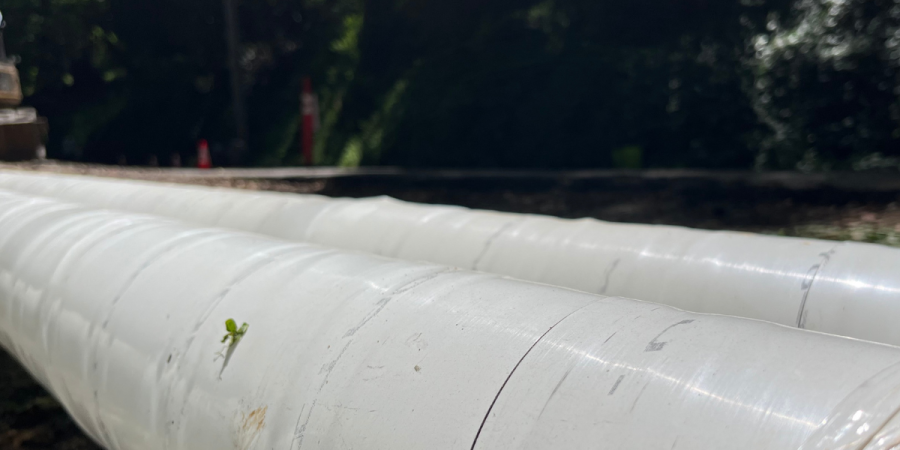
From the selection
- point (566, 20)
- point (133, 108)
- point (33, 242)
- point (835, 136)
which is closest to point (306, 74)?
point (133, 108)

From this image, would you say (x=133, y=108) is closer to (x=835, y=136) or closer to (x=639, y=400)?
(x=835, y=136)

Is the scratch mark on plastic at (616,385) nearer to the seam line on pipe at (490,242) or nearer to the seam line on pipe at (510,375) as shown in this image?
the seam line on pipe at (510,375)

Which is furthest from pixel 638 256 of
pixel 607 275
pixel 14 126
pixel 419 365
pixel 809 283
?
pixel 14 126

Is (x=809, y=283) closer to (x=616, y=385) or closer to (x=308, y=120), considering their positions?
(x=616, y=385)

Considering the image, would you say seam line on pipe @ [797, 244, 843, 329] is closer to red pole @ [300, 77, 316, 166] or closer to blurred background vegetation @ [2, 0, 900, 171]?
blurred background vegetation @ [2, 0, 900, 171]

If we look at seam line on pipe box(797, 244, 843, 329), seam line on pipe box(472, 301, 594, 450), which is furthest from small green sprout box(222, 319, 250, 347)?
seam line on pipe box(797, 244, 843, 329)

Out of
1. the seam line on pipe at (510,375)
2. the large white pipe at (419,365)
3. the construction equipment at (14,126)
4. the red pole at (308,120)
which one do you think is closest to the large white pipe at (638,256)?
the large white pipe at (419,365)
